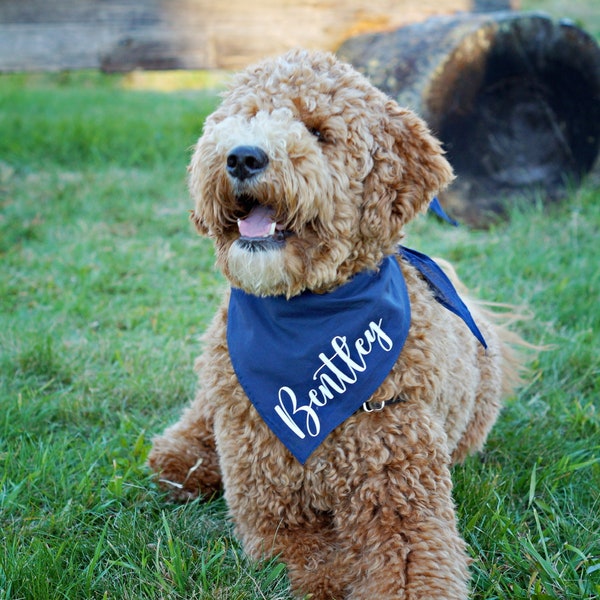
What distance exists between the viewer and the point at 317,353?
7.77 ft

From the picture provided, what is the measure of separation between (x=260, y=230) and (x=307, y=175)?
0.23 meters

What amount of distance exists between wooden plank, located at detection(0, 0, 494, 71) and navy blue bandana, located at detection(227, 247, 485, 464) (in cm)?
462

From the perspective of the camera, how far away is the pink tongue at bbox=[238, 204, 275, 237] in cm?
225

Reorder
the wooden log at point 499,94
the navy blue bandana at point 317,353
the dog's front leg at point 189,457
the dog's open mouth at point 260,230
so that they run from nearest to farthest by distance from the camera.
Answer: the dog's open mouth at point 260,230
the navy blue bandana at point 317,353
the dog's front leg at point 189,457
the wooden log at point 499,94

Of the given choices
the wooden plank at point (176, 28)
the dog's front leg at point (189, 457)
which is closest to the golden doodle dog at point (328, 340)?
the dog's front leg at point (189, 457)

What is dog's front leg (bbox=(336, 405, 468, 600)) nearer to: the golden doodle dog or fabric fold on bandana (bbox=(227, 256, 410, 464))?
the golden doodle dog

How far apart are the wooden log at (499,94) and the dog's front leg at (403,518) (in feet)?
11.3

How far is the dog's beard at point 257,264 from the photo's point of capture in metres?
2.18

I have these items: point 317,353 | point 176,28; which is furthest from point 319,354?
point 176,28

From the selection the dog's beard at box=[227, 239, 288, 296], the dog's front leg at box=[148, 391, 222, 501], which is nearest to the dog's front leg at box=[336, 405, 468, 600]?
the dog's beard at box=[227, 239, 288, 296]

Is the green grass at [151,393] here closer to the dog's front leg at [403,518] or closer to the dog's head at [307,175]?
the dog's front leg at [403,518]

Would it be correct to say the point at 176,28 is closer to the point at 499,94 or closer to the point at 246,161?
the point at 499,94

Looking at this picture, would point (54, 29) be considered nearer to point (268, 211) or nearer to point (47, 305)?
point (47, 305)

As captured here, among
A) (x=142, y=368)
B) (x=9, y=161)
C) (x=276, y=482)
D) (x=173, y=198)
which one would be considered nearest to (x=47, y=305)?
(x=142, y=368)
